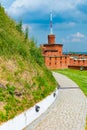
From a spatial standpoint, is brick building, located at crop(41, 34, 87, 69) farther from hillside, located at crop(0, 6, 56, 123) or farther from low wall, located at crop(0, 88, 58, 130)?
low wall, located at crop(0, 88, 58, 130)

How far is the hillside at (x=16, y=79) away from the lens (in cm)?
1080

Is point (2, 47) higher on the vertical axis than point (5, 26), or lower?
lower

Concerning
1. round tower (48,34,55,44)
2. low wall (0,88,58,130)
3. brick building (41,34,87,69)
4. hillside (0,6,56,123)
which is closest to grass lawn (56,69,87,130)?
brick building (41,34,87,69)

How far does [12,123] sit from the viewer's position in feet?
32.6

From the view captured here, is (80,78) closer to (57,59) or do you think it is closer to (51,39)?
(57,59)

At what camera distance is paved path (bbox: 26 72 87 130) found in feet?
35.4

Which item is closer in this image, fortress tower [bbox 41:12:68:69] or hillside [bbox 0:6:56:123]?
hillside [bbox 0:6:56:123]

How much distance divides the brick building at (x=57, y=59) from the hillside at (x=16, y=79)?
60.0 feet

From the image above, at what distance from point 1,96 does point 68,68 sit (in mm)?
27340

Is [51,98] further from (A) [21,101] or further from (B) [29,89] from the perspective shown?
(A) [21,101]

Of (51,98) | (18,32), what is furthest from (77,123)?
(18,32)

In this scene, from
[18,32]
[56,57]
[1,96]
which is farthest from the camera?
[56,57]

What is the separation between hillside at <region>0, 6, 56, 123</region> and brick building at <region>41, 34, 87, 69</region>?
60.0 feet

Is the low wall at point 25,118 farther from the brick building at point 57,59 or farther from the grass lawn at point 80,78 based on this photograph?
the brick building at point 57,59
